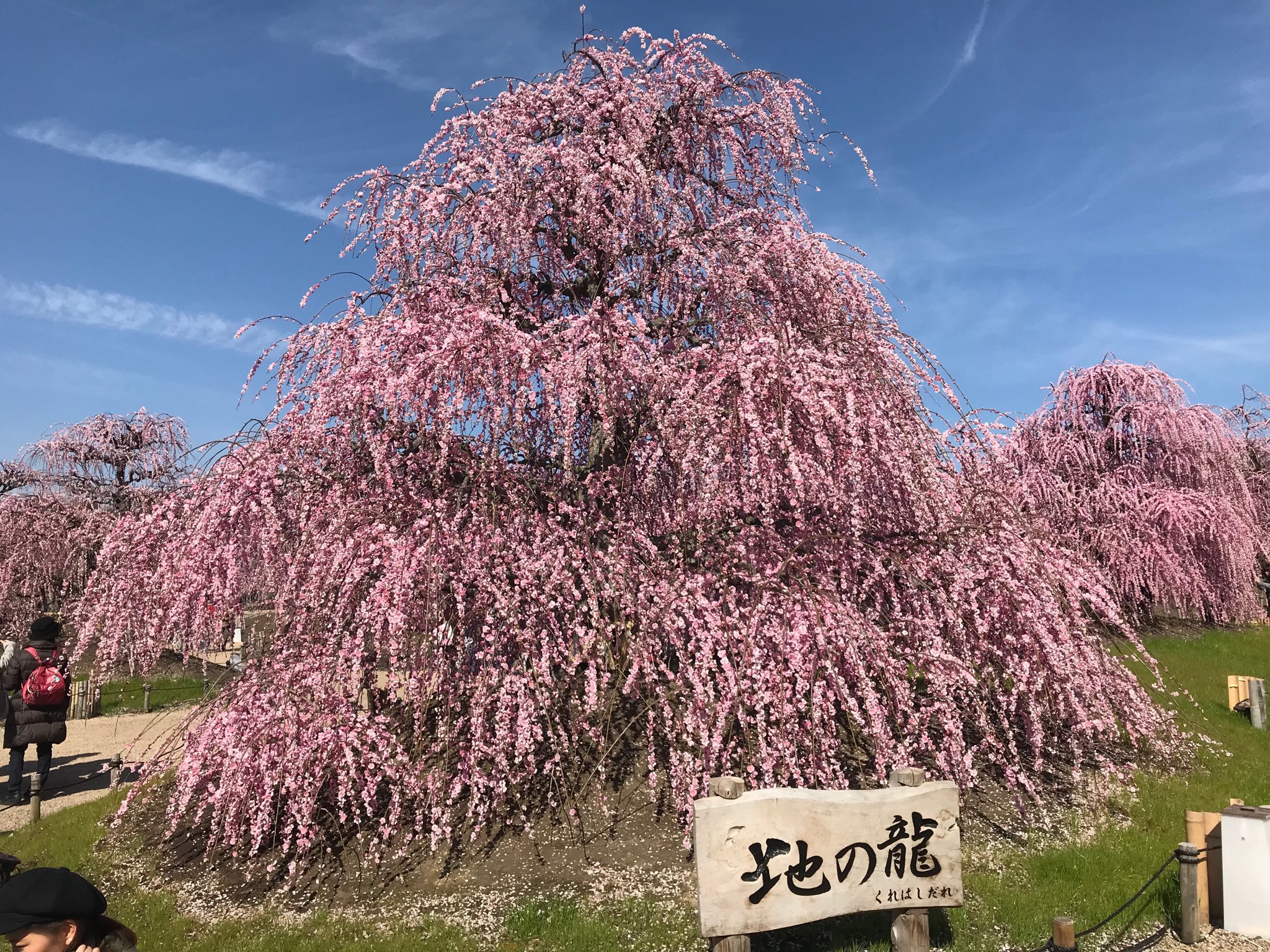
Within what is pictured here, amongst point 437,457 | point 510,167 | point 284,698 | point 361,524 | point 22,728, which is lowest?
point 22,728

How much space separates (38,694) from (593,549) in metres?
6.51

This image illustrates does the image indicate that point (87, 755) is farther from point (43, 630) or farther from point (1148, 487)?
point (1148, 487)

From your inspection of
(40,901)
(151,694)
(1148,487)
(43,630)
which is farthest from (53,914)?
(1148,487)

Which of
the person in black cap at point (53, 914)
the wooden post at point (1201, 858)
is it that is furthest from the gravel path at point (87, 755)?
the wooden post at point (1201, 858)

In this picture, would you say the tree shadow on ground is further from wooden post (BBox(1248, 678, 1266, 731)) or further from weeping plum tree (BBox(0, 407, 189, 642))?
weeping plum tree (BBox(0, 407, 189, 642))

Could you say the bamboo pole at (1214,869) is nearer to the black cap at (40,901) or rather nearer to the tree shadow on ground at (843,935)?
Answer: the tree shadow on ground at (843,935)

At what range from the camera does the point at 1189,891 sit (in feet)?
16.3

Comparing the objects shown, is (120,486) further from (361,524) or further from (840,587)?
(840,587)

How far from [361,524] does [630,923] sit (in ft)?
11.2

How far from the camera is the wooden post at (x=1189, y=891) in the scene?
4973mm

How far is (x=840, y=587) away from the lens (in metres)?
6.67

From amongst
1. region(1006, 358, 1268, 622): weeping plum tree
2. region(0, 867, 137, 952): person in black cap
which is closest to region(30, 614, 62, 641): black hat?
region(0, 867, 137, 952): person in black cap

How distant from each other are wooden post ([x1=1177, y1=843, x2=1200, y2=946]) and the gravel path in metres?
7.76

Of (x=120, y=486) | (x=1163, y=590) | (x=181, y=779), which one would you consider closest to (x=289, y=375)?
(x=181, y=779)
